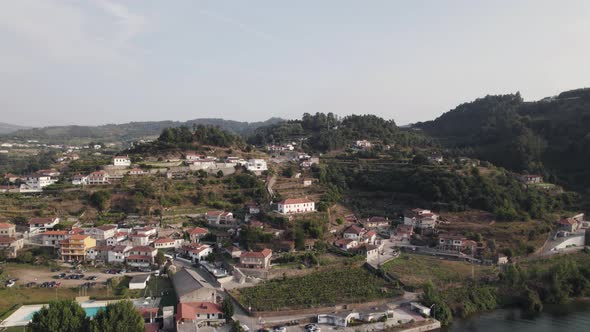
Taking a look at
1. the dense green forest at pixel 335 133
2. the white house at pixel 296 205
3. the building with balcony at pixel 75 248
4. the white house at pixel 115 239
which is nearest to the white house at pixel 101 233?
the white house at pixel 115 239

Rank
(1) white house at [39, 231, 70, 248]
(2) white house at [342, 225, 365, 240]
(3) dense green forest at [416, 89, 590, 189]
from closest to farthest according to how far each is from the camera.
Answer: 1. (1) white house at [39, 231, 70, 248]
2. (2) white house at [342, 225, 365, 240]
3. (3) dense green forest at [416, 89, 590, 189]

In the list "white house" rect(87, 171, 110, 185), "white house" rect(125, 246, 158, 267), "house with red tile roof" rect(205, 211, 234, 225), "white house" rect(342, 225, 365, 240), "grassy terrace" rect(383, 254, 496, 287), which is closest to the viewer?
"grassy terrace" rect(383, 254, 496, 287)

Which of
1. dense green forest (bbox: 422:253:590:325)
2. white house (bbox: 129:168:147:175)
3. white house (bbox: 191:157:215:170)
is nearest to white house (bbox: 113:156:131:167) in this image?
white house (bbox: 129:168:147:175)

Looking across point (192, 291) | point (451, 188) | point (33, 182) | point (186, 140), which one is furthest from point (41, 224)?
point (451, 188)

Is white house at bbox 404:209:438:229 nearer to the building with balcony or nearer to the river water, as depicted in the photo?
the river water

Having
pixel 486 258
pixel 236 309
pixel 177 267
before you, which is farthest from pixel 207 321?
pixel 486 258

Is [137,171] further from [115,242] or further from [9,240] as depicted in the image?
[9,240]

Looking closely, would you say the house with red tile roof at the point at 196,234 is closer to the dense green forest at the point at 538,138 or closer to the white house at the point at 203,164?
the white house at the point at 203,164
